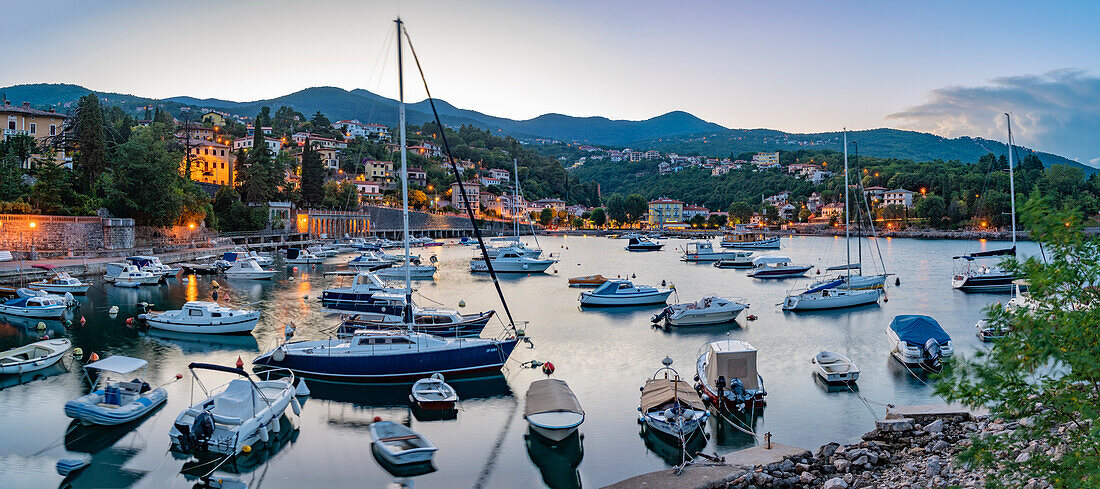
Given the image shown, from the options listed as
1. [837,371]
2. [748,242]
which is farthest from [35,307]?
[748,242]

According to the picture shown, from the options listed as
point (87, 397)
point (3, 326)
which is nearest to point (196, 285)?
point (3, 326)

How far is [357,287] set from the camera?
31.5 m

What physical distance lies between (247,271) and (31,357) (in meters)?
26.1

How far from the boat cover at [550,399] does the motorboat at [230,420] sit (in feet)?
19.1

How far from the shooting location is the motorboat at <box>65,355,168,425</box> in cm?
1477

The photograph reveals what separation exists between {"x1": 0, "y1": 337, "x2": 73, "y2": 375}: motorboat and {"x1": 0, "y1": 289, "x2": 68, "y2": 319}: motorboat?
343 inches

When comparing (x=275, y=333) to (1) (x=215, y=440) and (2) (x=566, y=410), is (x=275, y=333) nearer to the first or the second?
(1) (x=215, y=440)

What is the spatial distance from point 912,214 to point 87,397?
141m

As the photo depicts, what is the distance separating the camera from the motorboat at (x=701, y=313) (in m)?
28.0

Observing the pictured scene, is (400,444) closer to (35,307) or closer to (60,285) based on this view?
(35,307)

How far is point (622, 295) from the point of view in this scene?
3400cm

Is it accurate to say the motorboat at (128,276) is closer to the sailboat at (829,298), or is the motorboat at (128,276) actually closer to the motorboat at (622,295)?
the motorboat at (622,295)

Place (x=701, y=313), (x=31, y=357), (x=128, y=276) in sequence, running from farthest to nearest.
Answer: (x=128, y=276)
(x=701, y=313)
(x=31, y=357)

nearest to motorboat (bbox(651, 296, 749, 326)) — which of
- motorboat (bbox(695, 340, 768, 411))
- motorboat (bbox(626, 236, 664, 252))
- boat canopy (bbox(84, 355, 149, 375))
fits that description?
motorboat (bbox(695, 340, 768, 411))
